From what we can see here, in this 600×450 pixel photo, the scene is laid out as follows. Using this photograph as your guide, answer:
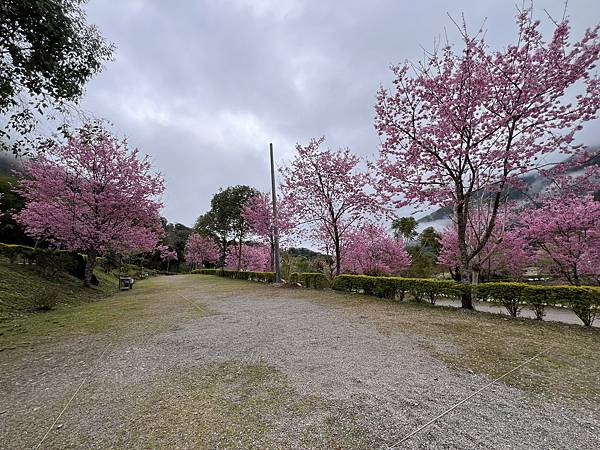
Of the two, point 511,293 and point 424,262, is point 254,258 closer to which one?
point 424,262

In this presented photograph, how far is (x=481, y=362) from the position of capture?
137 inches

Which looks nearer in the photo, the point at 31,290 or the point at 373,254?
the point at 31,290

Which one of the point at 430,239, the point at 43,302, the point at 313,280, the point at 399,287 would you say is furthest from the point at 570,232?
the point at 430,239

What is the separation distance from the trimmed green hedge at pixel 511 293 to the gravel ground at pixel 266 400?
349 centimetres

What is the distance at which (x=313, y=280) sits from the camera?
13.0 m

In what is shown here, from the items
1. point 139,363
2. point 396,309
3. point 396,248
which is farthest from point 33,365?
point 396,248

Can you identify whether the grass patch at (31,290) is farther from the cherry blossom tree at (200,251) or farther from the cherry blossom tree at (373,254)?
the cherry blossom tree at (200,251)

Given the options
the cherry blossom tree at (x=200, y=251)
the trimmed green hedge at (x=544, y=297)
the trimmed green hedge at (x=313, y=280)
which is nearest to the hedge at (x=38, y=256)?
the trimmed green hedge at (x=313, y=280)

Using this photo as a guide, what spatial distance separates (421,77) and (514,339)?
6.71 metres

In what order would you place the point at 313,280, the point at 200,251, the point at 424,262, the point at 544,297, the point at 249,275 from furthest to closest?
1. the point at 200,251
2. the point at 424,262
3. the point at 249,275
4. the point at 313,280
5. the point at 544,297

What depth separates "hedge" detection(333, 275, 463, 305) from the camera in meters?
7.59

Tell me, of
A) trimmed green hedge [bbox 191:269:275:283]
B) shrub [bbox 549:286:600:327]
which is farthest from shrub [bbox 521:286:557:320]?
trimmed green hedge [bbox 191:269:275:283]

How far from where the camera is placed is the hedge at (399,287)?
7.59m

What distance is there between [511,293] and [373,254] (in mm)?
10349
